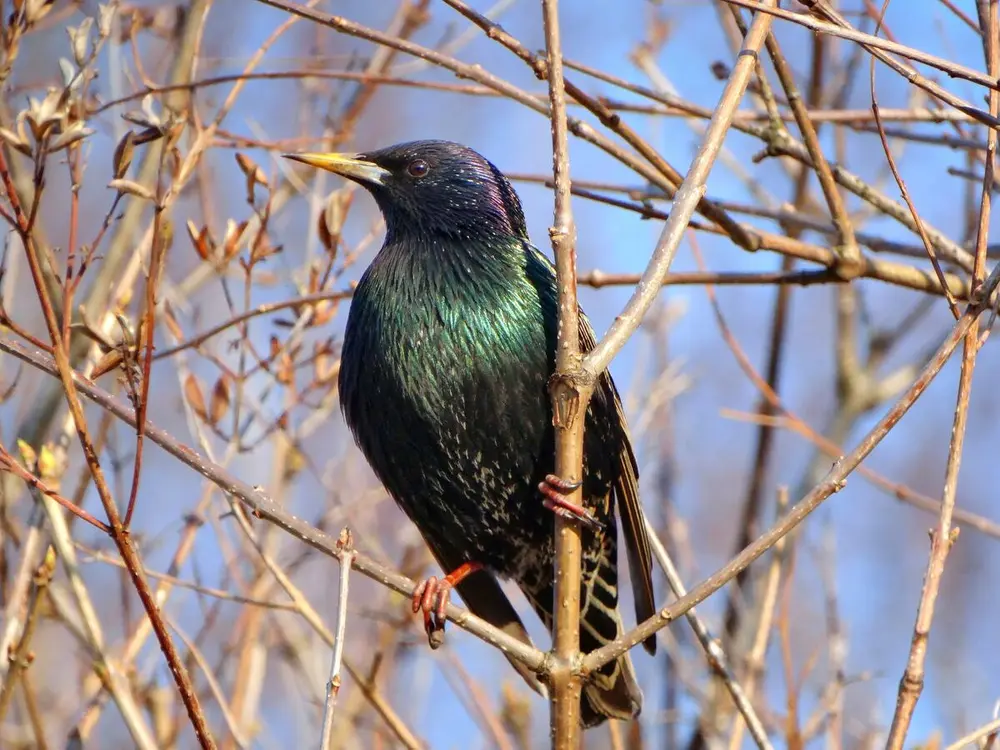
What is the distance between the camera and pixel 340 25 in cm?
270

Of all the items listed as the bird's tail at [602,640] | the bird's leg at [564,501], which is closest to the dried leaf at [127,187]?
the bird's leg at [564,501]

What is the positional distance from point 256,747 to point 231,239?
1829 mm

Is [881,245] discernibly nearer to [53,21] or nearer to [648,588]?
[648,588]

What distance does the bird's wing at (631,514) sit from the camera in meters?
3.39

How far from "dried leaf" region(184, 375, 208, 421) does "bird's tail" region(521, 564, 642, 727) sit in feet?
3.71

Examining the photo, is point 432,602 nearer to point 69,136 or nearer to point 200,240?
point 200,240

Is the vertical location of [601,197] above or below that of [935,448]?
below

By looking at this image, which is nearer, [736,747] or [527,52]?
[527,52]

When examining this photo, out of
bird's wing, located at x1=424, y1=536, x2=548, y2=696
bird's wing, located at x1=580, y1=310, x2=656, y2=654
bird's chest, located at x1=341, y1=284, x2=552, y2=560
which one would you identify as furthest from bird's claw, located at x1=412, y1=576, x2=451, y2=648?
bird's wing, located at x1=580, y1=310, x2=656, y2=654

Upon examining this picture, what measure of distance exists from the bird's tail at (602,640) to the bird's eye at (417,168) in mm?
1288

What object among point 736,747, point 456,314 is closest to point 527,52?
point 456,314

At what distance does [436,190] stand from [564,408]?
148cm

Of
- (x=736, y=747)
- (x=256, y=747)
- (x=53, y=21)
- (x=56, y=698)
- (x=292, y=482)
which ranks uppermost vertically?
(x=53, y=21)

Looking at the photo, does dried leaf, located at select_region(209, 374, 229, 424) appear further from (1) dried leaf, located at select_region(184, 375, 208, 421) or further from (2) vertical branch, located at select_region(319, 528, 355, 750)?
(2) vertical branch, located at select_region(319, 528, 355, 750)
